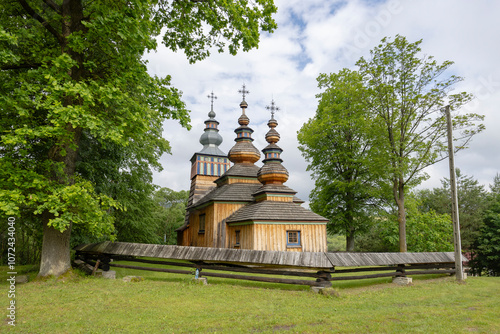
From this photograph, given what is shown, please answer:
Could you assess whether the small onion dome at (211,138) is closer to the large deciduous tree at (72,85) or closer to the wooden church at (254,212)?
the wooden church at (254,212)

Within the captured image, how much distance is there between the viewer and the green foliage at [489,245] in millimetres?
22938

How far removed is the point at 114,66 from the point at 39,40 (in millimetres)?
2350

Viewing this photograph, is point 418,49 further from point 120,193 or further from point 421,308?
point 120,193

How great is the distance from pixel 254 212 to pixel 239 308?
8867 millimetres

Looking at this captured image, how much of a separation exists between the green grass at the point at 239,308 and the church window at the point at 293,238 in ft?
17.8

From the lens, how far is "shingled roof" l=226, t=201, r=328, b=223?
51.7 ft

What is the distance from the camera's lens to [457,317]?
6.57m

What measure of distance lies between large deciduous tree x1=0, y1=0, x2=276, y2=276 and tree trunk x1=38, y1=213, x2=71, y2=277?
31 mm

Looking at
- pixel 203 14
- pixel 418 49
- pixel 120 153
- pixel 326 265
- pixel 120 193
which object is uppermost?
pixel 418 49

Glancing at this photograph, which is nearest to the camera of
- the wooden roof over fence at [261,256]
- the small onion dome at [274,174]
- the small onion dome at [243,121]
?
the wooden roof over fence at [261,256]

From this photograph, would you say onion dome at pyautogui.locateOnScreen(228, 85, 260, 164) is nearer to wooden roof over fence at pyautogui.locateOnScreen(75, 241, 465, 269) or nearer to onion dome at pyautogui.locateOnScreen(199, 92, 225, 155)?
onion dome at pyautogui.locateOnScreen(199, 92, 225, 155)

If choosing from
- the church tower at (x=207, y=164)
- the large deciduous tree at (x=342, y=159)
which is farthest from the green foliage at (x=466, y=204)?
the church tower at (x=207, y=164)

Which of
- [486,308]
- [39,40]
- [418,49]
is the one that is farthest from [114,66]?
[418,49]

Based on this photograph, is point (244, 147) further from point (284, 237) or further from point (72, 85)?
point (72, 85)
